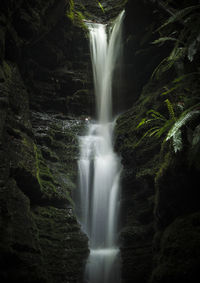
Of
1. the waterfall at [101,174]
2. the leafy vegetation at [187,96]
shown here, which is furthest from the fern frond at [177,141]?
the waterfall at [101,174]

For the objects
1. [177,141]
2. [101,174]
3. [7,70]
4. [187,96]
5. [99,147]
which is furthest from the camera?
[99,147]

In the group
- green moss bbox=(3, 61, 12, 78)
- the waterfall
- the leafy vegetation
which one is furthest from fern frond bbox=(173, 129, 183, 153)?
green moss bbox=(3, 61, 12, 78)

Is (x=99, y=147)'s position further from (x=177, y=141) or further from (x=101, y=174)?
(x=177, y=141)

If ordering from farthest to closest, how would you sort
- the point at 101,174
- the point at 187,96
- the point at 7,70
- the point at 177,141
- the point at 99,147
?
the point at 99,147
the point at 101,174
the point at 7,70
the point at 187,96
the point at 177,141

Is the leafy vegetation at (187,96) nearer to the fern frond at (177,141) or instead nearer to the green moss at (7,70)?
the fern frond at (177,141)

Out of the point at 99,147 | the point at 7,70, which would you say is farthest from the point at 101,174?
the point at 7,70

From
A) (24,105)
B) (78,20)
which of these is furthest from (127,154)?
(78,20)

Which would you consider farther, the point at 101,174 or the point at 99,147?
the point at 99,147

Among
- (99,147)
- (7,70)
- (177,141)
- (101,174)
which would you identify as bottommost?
(177,141)

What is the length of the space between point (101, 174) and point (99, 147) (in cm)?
123

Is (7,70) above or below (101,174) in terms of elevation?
above

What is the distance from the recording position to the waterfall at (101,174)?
16.8 ft

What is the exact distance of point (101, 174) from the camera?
7.07 meters

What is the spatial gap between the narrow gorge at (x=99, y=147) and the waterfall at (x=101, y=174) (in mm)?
29
